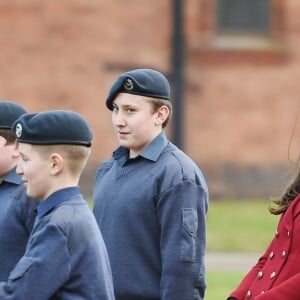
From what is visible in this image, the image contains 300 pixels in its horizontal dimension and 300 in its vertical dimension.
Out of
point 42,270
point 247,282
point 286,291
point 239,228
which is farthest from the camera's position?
point 239,228

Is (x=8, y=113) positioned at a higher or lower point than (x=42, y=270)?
higher

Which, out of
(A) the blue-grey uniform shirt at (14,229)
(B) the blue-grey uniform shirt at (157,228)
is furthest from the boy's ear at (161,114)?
(A) the blue-grey uniform shirt at (14,229)

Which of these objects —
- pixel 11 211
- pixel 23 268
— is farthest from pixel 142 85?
pixel 23 268

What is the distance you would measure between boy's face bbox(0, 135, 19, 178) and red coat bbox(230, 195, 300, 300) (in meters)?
1.34

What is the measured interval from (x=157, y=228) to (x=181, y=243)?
200 mm

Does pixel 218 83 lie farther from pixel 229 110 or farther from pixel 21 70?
pixel 21 70

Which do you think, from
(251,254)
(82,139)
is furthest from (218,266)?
(82,139)

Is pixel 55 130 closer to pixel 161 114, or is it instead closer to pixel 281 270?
pixel 281 270

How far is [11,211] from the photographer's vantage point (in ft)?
21.7

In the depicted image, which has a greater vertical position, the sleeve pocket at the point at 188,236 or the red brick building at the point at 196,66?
the sleeve pocket at the point at 188,236

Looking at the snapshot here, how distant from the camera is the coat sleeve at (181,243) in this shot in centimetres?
676

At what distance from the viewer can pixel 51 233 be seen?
561 centimetres

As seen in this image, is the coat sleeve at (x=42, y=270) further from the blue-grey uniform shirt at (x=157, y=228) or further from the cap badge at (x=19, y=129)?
the blue-grey uniform shirt at (x=157, y=228)

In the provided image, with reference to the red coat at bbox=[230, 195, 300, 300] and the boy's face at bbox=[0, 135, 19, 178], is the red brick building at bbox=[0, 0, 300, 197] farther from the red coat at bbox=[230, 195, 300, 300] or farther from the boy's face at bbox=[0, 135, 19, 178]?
the red coat at bbox=[230, 195, 300, 300]
